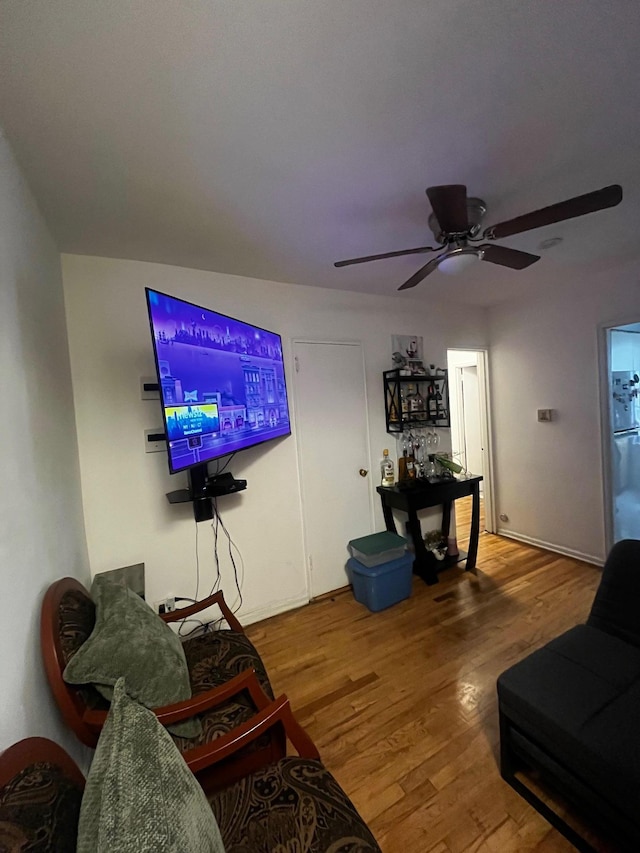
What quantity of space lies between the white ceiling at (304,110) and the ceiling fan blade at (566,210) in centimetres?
29

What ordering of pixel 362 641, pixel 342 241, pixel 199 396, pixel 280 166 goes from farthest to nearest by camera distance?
pixel 362 641
pixel 342 241
pixel 199 396
pixel 280 166

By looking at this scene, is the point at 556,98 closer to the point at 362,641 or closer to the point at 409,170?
the point at 409,170

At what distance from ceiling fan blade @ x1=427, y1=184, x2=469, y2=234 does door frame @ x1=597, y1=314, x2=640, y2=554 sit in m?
2.16

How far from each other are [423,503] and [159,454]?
2037 millimetres

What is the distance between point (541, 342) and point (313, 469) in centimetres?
249

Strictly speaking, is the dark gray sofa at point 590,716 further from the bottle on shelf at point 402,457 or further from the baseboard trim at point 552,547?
the baseboard trim at point 552,547

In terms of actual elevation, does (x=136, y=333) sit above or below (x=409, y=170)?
below

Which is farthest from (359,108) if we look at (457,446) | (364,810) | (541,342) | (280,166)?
(457,446)

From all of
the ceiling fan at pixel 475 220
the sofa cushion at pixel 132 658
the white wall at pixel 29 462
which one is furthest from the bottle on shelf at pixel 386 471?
the white wall at pixel 29 462

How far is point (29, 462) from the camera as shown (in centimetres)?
113

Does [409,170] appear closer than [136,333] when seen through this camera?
Yes

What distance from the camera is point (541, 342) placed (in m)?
3.22

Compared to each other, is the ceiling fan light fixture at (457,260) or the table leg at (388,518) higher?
the ceiling fan light fixture at (457,260)

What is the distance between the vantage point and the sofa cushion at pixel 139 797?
1.82ft
